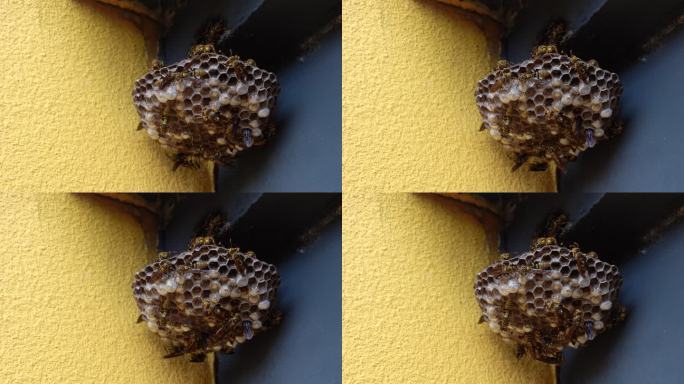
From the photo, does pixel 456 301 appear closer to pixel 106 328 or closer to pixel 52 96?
pixel 106 328

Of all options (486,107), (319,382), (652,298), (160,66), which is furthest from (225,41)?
(652,298)

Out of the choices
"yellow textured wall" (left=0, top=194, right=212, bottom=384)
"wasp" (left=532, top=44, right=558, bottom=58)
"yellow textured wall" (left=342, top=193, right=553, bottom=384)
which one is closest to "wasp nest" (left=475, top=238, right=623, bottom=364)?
"yellow textured wall" (left=342, top=193, right=553, bottom=384)

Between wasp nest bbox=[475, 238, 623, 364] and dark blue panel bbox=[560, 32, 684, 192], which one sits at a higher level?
dark blue panel bbox=[560, 32, 684, 192]

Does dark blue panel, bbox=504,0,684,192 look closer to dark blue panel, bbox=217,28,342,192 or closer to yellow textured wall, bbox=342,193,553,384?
yellow textured wall, bbox=342,193,553,384

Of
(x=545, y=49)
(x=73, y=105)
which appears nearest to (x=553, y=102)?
(x=545, y=49)


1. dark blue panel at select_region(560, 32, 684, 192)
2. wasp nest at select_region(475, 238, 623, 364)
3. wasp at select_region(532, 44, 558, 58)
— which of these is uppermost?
wasp at select_region(532, 44, 558, 58)

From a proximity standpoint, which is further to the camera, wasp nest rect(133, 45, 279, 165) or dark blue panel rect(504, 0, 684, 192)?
wasp nest rect(133, 45, 279, 165)

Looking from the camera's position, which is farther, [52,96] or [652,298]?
[52,96]
